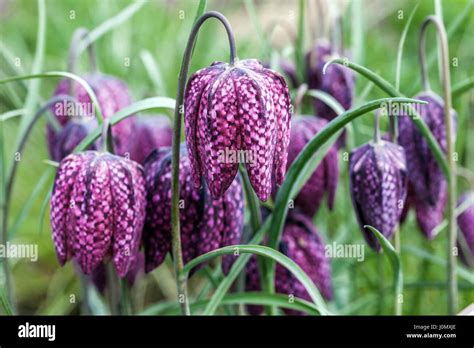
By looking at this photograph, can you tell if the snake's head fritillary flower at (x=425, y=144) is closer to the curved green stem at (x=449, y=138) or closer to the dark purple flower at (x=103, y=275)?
the curved green stem at (x=449, y=138)

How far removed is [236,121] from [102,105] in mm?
486

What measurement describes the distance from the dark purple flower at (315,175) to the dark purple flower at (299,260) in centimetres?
3

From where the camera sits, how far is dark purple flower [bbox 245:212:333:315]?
4.27 feet

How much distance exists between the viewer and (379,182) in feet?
3.83

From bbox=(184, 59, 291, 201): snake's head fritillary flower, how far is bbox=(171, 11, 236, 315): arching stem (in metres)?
0.03

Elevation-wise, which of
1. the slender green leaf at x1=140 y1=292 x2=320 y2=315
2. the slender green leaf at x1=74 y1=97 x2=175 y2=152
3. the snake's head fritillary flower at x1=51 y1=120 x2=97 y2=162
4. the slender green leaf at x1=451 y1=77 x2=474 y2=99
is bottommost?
the slender green leaf at x1=140 y1=292 x2=320 y2=315

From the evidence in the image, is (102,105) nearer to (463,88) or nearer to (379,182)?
(379,182)

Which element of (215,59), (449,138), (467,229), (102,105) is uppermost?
(215,59)

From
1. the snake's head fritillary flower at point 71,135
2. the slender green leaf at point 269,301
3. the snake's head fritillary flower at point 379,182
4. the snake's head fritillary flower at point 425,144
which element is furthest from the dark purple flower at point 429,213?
the snake's head fritillary flower at point 71,135

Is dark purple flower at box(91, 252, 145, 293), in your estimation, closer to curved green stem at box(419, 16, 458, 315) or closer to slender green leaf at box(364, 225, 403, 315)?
slender green leaf at box(364, 225, 403, 315)

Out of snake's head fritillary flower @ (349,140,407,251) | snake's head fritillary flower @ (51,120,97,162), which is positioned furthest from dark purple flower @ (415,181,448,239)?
snake's head fritillary flower @ (51,120,97,162)

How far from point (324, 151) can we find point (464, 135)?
2.01ft

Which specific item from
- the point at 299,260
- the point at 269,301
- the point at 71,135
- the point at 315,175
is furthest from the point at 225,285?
the point at 71,135

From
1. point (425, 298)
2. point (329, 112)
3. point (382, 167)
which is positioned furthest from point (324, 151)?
point (425, 298)
